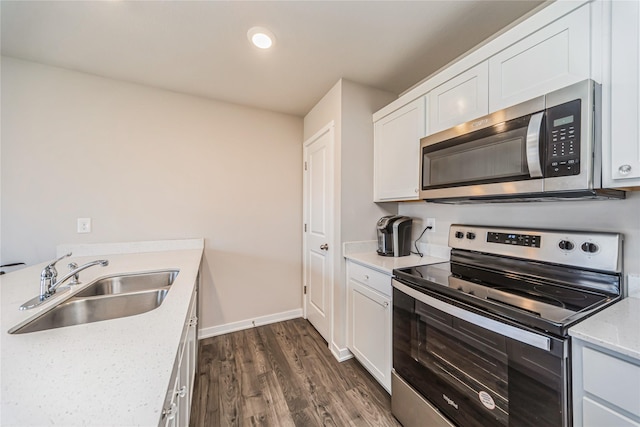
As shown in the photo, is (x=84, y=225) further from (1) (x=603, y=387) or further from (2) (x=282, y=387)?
(1) (x=603, y=387)

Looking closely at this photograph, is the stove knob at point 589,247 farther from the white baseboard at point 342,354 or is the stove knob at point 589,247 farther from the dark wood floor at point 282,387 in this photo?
the white baseboard at point 342,354

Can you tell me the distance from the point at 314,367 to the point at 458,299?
139 cm

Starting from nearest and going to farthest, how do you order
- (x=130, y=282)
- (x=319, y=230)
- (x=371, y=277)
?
1. (x=130, y=282)
2. (x=371, y=277)
3. (x=319, y=230)

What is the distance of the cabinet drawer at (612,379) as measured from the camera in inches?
26.3

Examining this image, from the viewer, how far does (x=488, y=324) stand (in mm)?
957

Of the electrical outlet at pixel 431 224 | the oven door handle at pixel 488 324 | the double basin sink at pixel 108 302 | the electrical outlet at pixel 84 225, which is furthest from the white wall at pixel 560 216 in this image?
the electrical outlet at pixel 84 225

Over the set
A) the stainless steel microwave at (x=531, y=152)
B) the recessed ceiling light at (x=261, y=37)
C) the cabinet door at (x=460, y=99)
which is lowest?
the stainless steel microwave at (x=531, y=152)

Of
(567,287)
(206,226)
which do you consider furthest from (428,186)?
(206,226)

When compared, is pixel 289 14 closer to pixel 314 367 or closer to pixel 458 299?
pixel 458 299

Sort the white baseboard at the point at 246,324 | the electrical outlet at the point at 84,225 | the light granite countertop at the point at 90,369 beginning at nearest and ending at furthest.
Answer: the light granite countertop at the point at 90,369, the electrical outlet at the point at 84,225, the white baseboard at the point at 246,324

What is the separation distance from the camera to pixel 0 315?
93 cm

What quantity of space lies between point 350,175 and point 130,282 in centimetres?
174

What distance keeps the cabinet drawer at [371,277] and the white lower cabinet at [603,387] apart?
2.85 feet

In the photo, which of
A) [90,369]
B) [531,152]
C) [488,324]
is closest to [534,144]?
[531,152]
